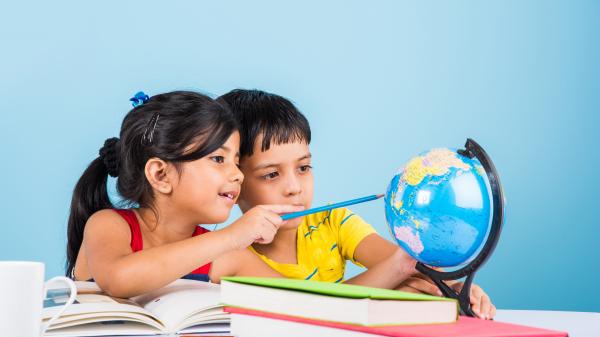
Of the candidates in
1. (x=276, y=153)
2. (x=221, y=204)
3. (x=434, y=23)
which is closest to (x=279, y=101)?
(x=276, y=153)

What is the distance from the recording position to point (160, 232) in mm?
2039

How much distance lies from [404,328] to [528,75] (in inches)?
139

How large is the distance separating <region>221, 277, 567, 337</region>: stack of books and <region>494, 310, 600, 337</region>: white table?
11.1 inches

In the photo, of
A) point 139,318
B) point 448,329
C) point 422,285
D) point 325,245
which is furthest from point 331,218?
point 448,329

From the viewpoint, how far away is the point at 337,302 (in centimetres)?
92

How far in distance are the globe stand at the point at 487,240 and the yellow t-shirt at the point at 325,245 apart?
68 cm

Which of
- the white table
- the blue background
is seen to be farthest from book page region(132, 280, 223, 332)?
the blue background

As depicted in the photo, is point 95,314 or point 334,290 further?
point 95,314

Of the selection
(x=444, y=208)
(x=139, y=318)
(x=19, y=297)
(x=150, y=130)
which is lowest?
(x=139, y=318)

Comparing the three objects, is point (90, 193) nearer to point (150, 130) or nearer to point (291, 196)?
point (150, 130)

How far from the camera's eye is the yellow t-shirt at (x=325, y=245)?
2.10 m

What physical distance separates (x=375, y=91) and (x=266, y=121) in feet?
6.53

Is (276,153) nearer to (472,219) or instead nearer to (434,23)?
(472,219)

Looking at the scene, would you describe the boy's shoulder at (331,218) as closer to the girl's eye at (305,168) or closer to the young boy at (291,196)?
the young boy at (291,196)
